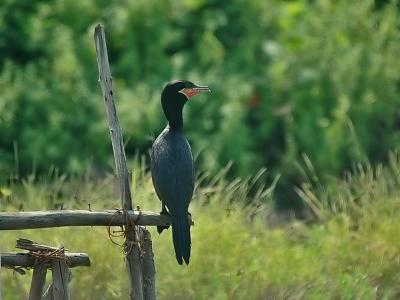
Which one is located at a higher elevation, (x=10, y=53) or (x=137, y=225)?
(x=10, y=53)

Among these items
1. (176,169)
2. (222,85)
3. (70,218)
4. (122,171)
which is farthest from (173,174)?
(222,85)

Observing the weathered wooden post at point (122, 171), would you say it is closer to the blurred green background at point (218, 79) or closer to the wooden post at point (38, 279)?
the wooden post at point (38, 279)

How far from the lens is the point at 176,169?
6672mm

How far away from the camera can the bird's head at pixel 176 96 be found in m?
6.95

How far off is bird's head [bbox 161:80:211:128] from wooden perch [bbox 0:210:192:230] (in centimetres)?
75

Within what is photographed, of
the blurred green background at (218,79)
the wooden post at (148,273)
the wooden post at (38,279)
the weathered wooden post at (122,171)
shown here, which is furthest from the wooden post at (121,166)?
the blurred green background at (218,79)

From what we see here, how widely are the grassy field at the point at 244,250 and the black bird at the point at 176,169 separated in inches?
52.4

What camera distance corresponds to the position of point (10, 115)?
38.6ft

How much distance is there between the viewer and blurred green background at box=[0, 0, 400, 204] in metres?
12.1

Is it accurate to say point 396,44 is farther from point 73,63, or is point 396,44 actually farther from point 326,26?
point 73,63

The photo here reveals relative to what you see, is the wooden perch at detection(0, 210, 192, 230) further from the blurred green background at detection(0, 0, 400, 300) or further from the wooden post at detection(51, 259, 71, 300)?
the blurred green background at detection(0, 0, 400, 300)

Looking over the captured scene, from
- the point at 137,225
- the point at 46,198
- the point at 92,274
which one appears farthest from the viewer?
the point at 46,198

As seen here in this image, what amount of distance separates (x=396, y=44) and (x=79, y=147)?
3453 millimetres

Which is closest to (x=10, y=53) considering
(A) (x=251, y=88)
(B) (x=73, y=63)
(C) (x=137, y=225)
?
(B) (x=73, y=63)
